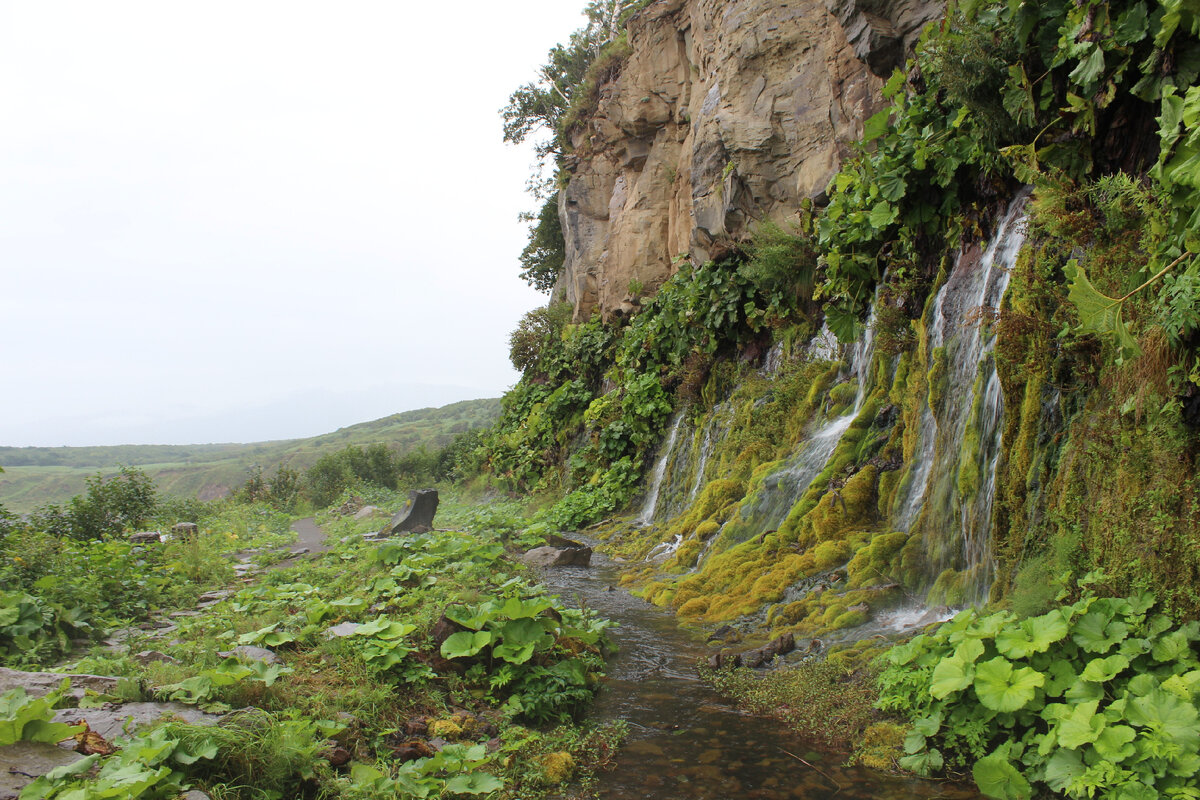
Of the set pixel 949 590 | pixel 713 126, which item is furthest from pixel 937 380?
pixel 713 126

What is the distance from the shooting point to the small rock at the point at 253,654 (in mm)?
4133

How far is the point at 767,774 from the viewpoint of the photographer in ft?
11.6

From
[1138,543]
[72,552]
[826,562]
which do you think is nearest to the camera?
[1138,543]

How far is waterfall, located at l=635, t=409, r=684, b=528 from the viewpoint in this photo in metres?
12.4

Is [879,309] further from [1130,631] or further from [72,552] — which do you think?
[72,552]

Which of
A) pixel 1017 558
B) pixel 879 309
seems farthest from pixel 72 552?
pixel 879 309

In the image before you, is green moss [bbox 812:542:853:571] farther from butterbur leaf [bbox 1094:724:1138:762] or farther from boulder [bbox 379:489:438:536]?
boulder [bbox 379:489:438:536]

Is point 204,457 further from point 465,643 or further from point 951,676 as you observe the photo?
point 951,676

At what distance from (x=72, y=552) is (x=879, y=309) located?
30.5 ft

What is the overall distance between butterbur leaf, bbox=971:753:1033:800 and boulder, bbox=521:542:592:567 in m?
6.49

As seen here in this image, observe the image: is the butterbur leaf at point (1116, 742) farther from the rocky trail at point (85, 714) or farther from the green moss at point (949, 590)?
the rocky trail at point (85, 714)

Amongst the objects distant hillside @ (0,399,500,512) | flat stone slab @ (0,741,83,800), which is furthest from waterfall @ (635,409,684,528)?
distant hillside @ (0,399,500,512)

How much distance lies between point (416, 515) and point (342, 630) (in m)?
6.86

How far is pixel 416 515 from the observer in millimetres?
11383
